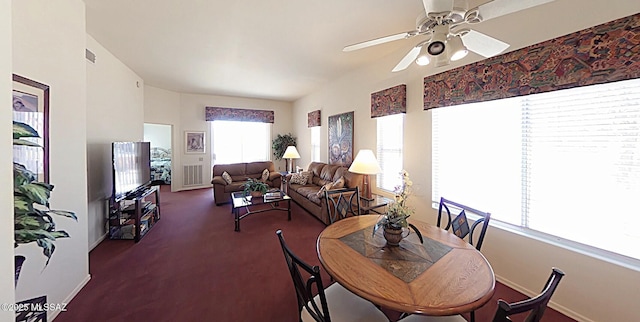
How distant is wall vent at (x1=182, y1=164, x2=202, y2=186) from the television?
7.94 ft

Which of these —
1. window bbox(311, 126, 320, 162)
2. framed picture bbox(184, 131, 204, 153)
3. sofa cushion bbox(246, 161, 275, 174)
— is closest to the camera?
sofa cushion bbox(246, 161, 275, 174)

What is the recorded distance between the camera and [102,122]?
10.9 feet

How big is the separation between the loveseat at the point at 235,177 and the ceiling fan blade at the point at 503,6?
16.0ft

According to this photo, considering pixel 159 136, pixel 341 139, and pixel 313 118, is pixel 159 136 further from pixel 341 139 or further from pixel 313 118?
pixel 341 139

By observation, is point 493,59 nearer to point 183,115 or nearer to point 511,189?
point 511,189

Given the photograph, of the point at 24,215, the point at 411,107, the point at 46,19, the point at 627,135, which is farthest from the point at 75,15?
the point at 627,135

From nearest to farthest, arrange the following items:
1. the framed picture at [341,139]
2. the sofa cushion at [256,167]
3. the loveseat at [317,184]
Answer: the loveseat at [317,184], the framed picture at [341,139], the sofa cushion at [256,167]

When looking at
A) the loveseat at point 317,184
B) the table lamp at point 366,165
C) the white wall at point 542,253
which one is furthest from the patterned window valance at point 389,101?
the loveseat at point 317,184

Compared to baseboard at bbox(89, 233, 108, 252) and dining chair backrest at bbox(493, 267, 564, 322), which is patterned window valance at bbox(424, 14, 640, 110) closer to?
dining chair backrest at bbox(493, 267, 564, 322)

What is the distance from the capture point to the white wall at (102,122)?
3.02 metres

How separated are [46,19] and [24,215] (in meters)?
1.65

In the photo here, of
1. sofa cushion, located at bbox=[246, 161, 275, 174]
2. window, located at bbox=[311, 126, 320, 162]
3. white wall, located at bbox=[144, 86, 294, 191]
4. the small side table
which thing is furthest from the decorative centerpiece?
white wall, located at bbox=[144, 86, 294, 191]

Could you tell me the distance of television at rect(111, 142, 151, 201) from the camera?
299 cm

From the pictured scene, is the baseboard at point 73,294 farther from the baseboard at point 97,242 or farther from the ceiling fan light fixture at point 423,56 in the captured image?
the ceiling fan light fixture at point 423,56
